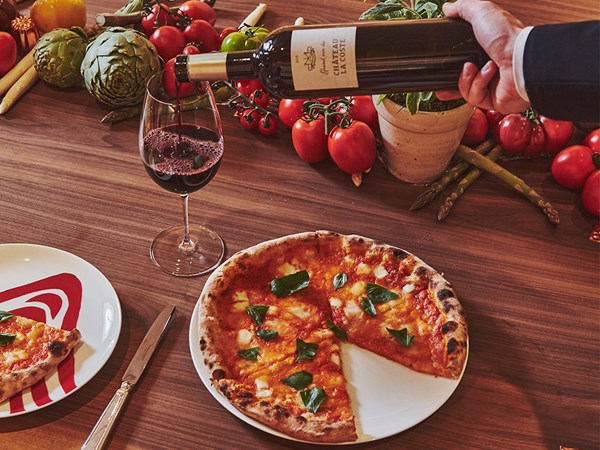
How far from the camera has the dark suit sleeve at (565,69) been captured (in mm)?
1281

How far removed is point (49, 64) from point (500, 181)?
4.48ft

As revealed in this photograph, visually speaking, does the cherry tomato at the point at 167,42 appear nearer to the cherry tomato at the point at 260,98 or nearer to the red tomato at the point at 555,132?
the cherry tomato at the point at 260,98

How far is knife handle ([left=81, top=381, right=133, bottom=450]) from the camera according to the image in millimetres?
1245

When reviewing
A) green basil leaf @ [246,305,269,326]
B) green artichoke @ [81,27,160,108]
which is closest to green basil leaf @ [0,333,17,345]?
green basil leaf @ [246,305,269,326]

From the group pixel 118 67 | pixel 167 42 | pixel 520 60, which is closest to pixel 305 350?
pixel 520 60

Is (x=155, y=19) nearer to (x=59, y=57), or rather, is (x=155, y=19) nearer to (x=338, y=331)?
(x=59, y=57)

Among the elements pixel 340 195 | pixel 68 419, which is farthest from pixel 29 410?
pixel 340 195

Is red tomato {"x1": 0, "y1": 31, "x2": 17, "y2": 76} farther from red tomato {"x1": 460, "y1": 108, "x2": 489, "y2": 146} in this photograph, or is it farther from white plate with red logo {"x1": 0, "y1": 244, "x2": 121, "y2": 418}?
red tomato {"x1": 460, "y1": 108, "x2": 489, "y2": 146}

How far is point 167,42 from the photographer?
2.23 meters

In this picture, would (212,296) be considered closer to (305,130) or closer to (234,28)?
(305,130)

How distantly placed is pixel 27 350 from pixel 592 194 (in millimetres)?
1410

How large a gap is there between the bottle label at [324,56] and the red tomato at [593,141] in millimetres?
961

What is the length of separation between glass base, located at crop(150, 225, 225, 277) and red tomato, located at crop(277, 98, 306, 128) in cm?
46

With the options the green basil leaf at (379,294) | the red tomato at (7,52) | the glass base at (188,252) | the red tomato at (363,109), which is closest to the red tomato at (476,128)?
the red tomato at (363,109)
